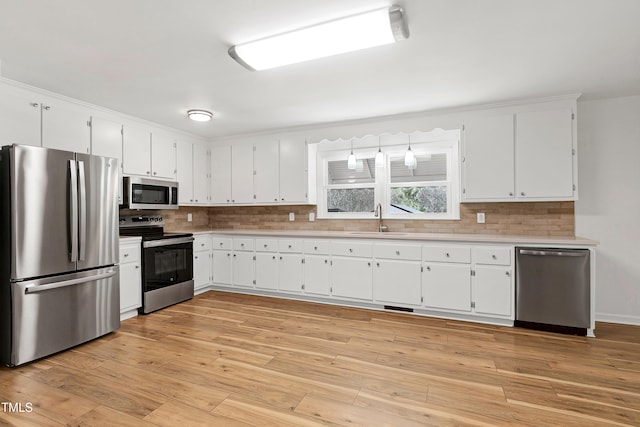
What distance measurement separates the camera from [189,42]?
2291 millimetres

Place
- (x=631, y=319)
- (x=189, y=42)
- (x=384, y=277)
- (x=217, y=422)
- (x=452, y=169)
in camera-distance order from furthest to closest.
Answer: (x=452, y=169), (x=384, y=277), (x=631, y=319), (x=189, y=42), (x=217, y=422)

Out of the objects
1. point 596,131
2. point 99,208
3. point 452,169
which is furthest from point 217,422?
point 596,131

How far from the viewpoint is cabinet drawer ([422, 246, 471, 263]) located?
347 cm

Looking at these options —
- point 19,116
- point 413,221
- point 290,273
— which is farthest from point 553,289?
point 19,116

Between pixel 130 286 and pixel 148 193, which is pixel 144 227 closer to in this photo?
pixel 148 193

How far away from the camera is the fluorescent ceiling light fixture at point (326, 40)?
6.47ft

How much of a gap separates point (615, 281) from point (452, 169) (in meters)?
2.10

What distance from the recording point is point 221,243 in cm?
482

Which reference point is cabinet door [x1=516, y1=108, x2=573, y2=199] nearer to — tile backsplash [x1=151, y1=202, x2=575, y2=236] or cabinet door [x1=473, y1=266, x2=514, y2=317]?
tile backsplash [x1=151, y1=202, x2=575, y2=236]

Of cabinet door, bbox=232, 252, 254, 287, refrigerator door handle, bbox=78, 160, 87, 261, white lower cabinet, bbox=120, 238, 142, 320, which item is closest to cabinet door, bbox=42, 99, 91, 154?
refrigerator door handle, bbox=78, 160, 87, 261

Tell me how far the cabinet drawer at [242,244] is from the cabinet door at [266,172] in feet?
2.12

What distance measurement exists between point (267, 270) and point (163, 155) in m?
2.13

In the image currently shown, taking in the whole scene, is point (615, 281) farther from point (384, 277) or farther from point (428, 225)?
point (384, 277)

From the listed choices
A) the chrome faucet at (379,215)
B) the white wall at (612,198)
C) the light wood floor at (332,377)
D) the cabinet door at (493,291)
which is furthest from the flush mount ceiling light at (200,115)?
the white wall at (612,198)
